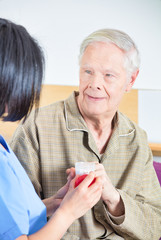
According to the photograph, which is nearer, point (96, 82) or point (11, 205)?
point (11, 205)

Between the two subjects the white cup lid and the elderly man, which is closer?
the white cup lid

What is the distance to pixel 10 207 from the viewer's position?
2.62 ft

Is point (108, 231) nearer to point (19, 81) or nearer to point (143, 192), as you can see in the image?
point (143, 192)

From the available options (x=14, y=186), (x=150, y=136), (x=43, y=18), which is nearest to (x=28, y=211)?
(x=14, y=186)

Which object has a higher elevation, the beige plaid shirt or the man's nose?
the man's nose

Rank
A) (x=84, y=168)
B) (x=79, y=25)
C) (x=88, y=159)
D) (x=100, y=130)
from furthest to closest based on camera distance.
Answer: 1. (x=79, y=25)
2. (x=100, y=130)
3. (x=88, y=159)
4. (x=84, y=168)

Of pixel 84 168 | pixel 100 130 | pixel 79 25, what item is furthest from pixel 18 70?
pixel 79 25

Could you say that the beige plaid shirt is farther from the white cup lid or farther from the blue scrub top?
the blue scrub top

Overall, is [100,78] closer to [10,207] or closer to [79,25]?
[10,207]

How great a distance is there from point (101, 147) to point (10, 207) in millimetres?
683

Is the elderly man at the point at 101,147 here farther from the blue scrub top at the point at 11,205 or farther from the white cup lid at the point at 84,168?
the blue scrub top at the point at 11,205

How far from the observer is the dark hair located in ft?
2.65

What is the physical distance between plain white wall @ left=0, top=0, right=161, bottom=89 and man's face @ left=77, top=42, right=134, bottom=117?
1.27m

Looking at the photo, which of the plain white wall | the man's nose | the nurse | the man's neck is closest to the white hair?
the man's nose
